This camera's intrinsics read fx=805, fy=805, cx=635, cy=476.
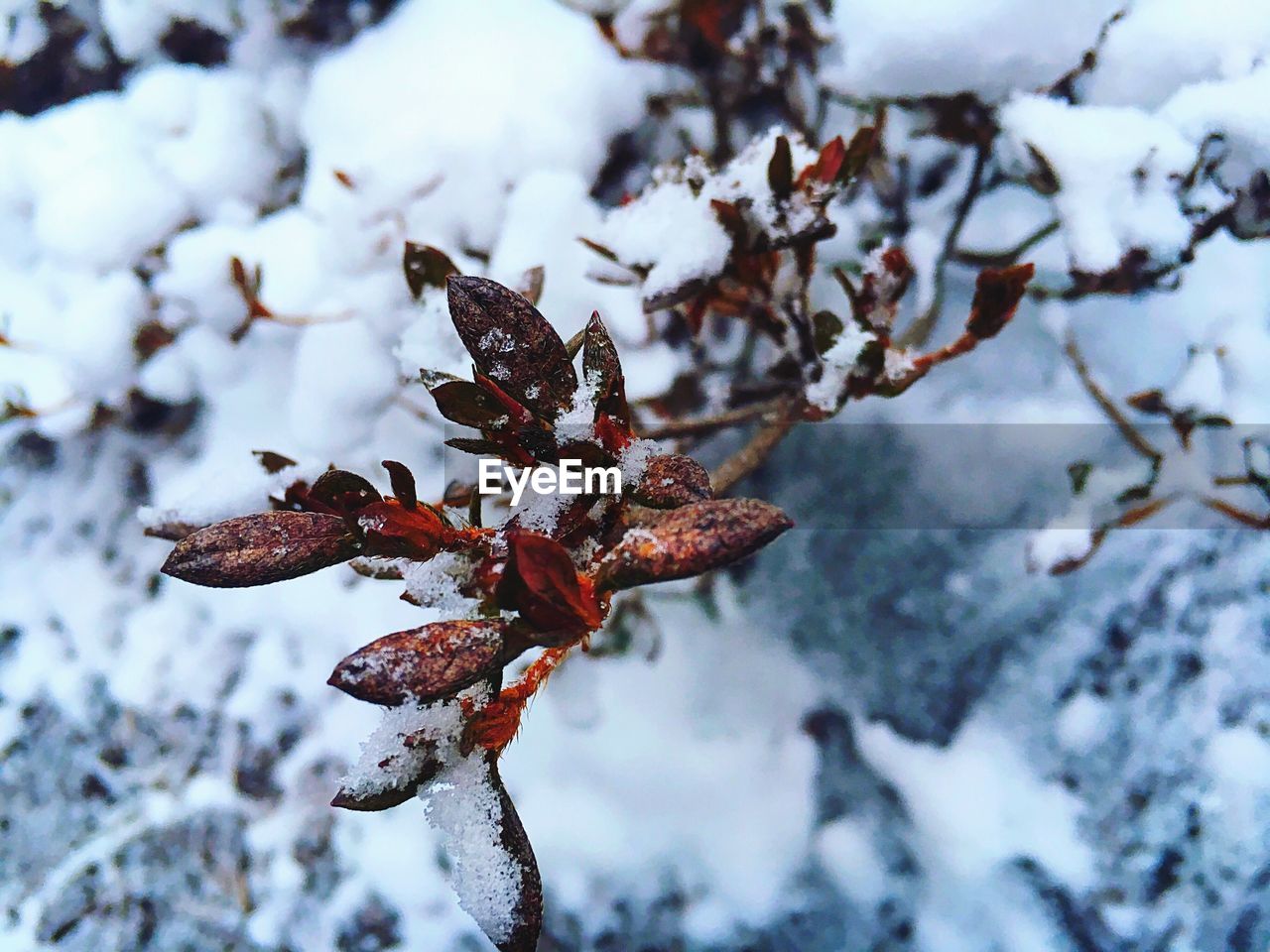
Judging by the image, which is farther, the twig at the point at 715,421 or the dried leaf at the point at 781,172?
the twig at the point at 715,421

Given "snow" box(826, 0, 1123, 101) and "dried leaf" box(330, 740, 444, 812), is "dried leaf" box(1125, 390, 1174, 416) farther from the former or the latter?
"dried leaf" box(330, 740, 444, 812)

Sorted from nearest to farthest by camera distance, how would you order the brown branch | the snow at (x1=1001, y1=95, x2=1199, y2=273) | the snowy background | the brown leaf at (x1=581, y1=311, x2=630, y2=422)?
the brown leaf at (x1=581, y1=311, x2=630, y2=422) → the snow at (x1=1001, y1=95, x2=1199, y2=273) → the snowy background → the brown branch


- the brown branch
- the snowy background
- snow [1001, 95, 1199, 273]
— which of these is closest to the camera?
snow [1001, 95, 1199, 273]

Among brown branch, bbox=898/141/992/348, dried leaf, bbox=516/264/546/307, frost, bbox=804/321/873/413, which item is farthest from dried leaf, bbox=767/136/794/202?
brown branch, bbox=898/141/992/348

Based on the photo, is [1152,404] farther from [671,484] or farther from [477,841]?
[477,841]

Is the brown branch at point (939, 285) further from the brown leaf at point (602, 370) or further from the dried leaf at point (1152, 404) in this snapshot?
the brown leaf at point (602, 370)

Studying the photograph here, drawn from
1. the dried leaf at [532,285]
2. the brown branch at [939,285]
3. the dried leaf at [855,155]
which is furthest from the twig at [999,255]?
the dried leaf at [532,285]

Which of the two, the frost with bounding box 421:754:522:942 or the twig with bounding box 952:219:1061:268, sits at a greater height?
the twig with bounding box 952:219:1061:268
